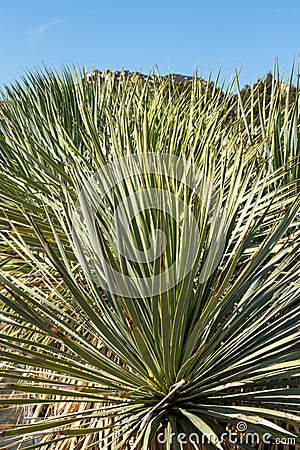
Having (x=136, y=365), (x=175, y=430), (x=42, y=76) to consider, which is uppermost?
(x=42, y=76)

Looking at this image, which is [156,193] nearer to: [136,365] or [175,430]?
[136,365]

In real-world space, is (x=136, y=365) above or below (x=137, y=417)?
above

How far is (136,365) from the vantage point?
1.54 m

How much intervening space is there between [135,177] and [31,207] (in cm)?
67

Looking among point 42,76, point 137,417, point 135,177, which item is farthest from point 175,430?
point 42,76

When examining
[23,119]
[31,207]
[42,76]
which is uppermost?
[42,76]

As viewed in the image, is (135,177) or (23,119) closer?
(135,177)

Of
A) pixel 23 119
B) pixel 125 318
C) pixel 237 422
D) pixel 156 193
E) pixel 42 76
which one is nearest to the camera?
pixel 237 422

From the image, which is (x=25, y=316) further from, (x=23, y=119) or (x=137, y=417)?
(x=23, y=119)

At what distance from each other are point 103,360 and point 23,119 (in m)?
2.60

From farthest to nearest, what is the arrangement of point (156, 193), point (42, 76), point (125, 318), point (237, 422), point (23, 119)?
point (42, 76) → point (23, 119) → point (156, 193) → point (125, 318) → point (237, 422)

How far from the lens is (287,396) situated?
1458mm

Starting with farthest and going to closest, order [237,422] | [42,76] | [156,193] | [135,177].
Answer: [42,76] → [135,177] → [156,193] → [237,422]

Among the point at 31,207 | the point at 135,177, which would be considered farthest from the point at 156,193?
the point at 31,207
